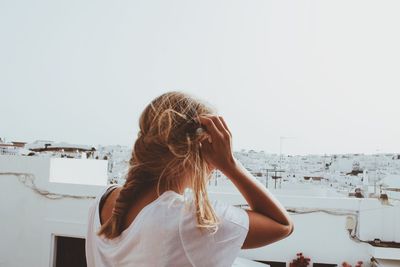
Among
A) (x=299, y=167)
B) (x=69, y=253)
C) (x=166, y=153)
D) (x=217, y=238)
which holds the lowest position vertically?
(x=69, y=253)

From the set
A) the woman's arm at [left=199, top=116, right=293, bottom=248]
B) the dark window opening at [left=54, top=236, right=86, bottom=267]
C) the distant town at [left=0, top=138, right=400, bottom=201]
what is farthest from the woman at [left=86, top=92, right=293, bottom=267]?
the dark window opening at [left=54, top=236, right=86, bottom=267]

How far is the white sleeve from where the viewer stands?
83 centimetres

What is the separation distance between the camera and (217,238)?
0.84 metres

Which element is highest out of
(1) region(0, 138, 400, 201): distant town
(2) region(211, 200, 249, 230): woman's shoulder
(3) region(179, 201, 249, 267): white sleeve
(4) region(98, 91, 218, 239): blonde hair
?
(4) region(98, 91, 218, 239): blonde hair

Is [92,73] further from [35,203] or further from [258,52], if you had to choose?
[35,203]

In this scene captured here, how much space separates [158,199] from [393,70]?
1128 cm

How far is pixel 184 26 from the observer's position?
746 cm

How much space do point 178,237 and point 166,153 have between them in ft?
0.63

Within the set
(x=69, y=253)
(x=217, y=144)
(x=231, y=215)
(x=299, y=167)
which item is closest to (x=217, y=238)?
(x=231, y=215)

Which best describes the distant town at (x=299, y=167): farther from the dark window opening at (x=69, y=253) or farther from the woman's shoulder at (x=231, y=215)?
the woman's shoulder at (x=231, y=215)

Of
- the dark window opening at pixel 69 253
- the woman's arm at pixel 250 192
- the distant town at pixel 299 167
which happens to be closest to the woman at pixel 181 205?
the woman's arm at pixel 250 192

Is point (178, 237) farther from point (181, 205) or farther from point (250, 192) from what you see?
point (250, 192)

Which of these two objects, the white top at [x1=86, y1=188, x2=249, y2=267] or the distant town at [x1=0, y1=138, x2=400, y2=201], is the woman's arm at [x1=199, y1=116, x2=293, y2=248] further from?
the distant town at [x1=0, y1=138, x2=400, y2=201]

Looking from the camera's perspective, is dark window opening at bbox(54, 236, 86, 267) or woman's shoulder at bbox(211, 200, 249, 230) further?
Result: dark window opening at bbox(54, 236, 86, 267)
